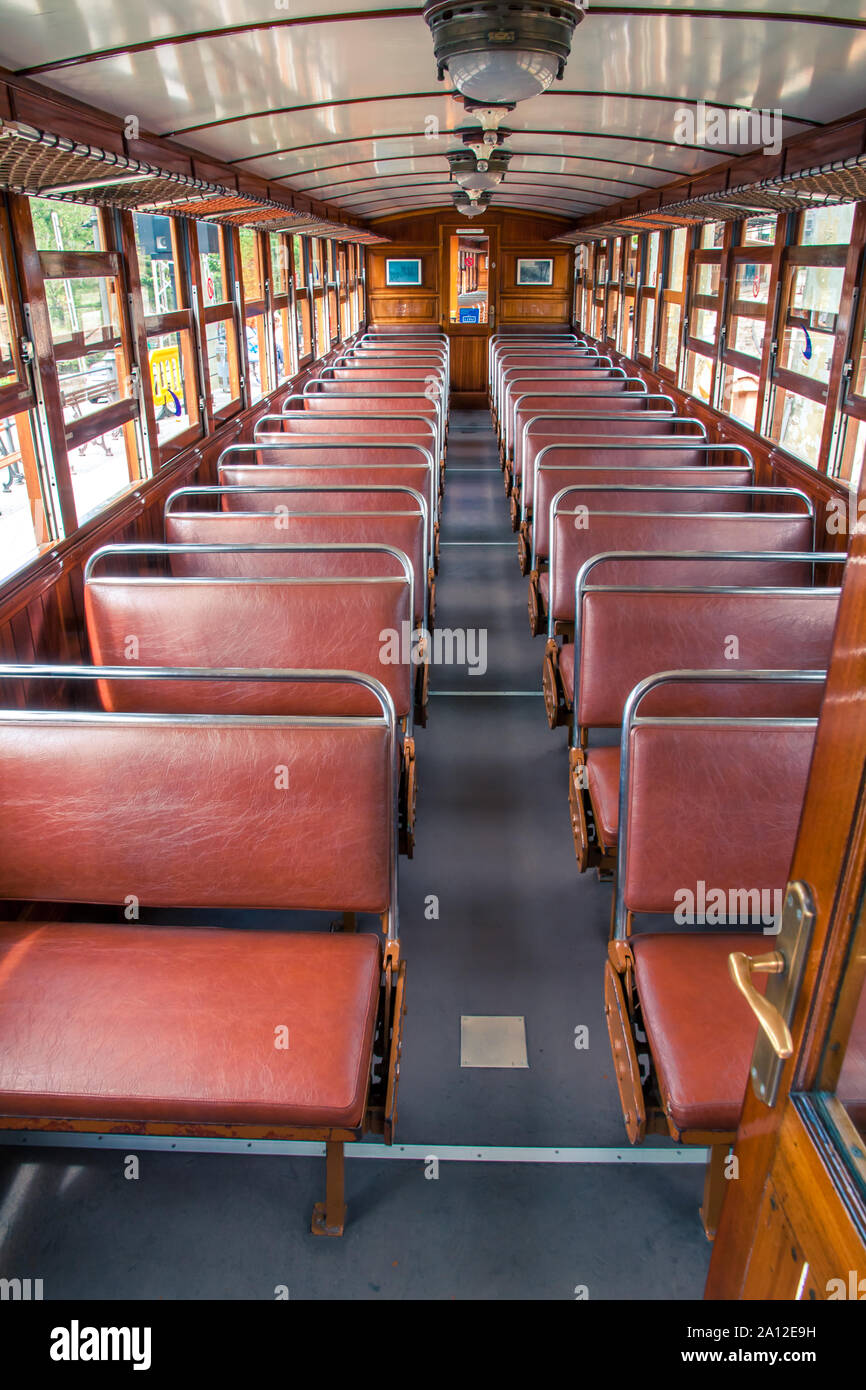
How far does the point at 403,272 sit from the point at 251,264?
675 cm

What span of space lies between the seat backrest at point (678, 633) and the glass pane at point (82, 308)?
240 centimetres

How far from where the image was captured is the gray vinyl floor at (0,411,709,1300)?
6.26 ft

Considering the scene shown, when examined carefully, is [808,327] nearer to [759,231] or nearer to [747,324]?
[747,324]

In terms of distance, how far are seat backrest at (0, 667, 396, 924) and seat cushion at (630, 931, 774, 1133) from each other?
65cm

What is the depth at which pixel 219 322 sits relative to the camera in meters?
6.81

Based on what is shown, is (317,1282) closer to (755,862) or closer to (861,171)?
(755,862)

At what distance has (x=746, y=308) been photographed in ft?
20.3

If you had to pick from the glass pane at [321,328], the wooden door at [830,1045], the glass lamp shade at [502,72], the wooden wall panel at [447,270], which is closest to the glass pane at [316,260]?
the glass pane at [321,328]

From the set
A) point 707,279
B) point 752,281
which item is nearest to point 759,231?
point 752,281

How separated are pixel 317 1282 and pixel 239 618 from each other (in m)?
1.94

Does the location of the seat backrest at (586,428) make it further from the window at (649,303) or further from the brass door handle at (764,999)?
the brass door handle at (764,999)

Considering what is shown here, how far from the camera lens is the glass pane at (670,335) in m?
8.68

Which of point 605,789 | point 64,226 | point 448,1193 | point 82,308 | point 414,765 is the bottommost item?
point 448,1193

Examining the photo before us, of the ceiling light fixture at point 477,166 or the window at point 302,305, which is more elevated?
the ceiling light fixture at point 477,166
